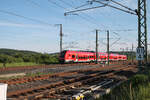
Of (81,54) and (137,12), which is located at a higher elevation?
(137,12)

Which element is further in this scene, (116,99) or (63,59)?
(63,59)

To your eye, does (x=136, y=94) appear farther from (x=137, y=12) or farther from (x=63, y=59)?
(x=63, y=59)

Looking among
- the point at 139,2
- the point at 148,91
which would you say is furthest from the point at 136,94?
the point at 139,2

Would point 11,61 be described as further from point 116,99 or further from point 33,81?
point 116,99

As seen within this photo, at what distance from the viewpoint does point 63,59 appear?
116ft

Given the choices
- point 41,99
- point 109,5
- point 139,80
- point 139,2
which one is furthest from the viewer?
point 139,2

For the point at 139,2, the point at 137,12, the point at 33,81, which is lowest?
the point at 33,81

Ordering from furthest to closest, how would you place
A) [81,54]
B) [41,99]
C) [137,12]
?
[81,54] < [137,12] < [41,99]

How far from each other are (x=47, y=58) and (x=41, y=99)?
3542 cm

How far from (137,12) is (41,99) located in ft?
36.1

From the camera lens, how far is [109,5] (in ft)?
42.8

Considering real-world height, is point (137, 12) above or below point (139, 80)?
above

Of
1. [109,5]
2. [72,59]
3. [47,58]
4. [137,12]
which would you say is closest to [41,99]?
[109,5]

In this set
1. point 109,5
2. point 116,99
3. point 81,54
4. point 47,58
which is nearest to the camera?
point 116,99
